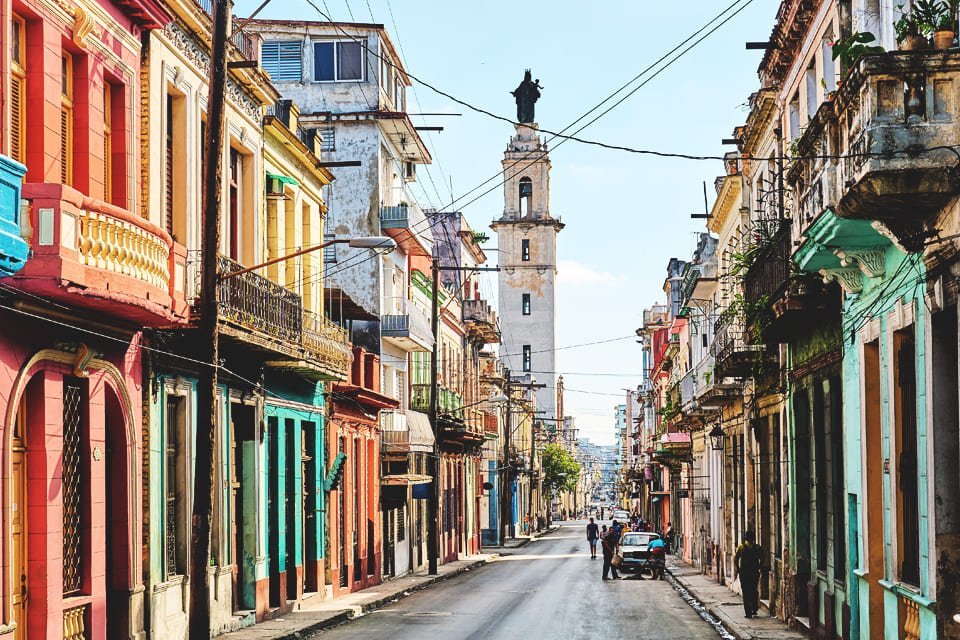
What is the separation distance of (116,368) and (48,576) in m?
3.34

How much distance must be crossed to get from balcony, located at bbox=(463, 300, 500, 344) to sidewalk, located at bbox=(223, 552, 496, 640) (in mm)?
19432

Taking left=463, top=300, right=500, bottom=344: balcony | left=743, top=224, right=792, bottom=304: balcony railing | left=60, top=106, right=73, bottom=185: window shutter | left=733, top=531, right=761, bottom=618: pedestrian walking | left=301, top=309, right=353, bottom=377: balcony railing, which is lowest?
left=733, top=531, right=761, bottom=618: pedestrian walking

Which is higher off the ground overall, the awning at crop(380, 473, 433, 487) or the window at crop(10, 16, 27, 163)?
the window at crop(10, 16, 27, 163)

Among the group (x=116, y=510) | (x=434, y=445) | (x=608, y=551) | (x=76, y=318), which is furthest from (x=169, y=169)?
(x=608, y=551)

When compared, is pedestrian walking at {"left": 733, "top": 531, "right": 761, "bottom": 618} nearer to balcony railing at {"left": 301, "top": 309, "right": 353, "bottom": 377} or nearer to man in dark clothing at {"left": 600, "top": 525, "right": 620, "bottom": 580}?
balcony railing at {"left": 301, "top": 309, "right": 353, "bottom": 377}

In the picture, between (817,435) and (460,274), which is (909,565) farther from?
(460,274)

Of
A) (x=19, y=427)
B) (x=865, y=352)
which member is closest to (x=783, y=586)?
(x=865, y=352)

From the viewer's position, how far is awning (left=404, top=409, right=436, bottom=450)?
4200cm

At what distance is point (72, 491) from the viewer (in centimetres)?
1680

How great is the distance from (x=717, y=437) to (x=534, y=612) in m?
11.8

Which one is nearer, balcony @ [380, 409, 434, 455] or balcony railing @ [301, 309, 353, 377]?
balcony railing @ [301, 309, 353, 377]

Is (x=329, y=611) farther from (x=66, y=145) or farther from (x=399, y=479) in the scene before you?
(x=66, y=145)

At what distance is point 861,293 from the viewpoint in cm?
1764

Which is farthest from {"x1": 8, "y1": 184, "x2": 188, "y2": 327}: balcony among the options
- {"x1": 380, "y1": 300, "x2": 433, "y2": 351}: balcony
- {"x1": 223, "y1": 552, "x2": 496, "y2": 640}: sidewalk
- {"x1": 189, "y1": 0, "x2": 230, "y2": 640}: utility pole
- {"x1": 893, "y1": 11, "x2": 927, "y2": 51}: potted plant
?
{"x1": 380, "y1": 300, "x2": 433, "y2": 351}: balcony
